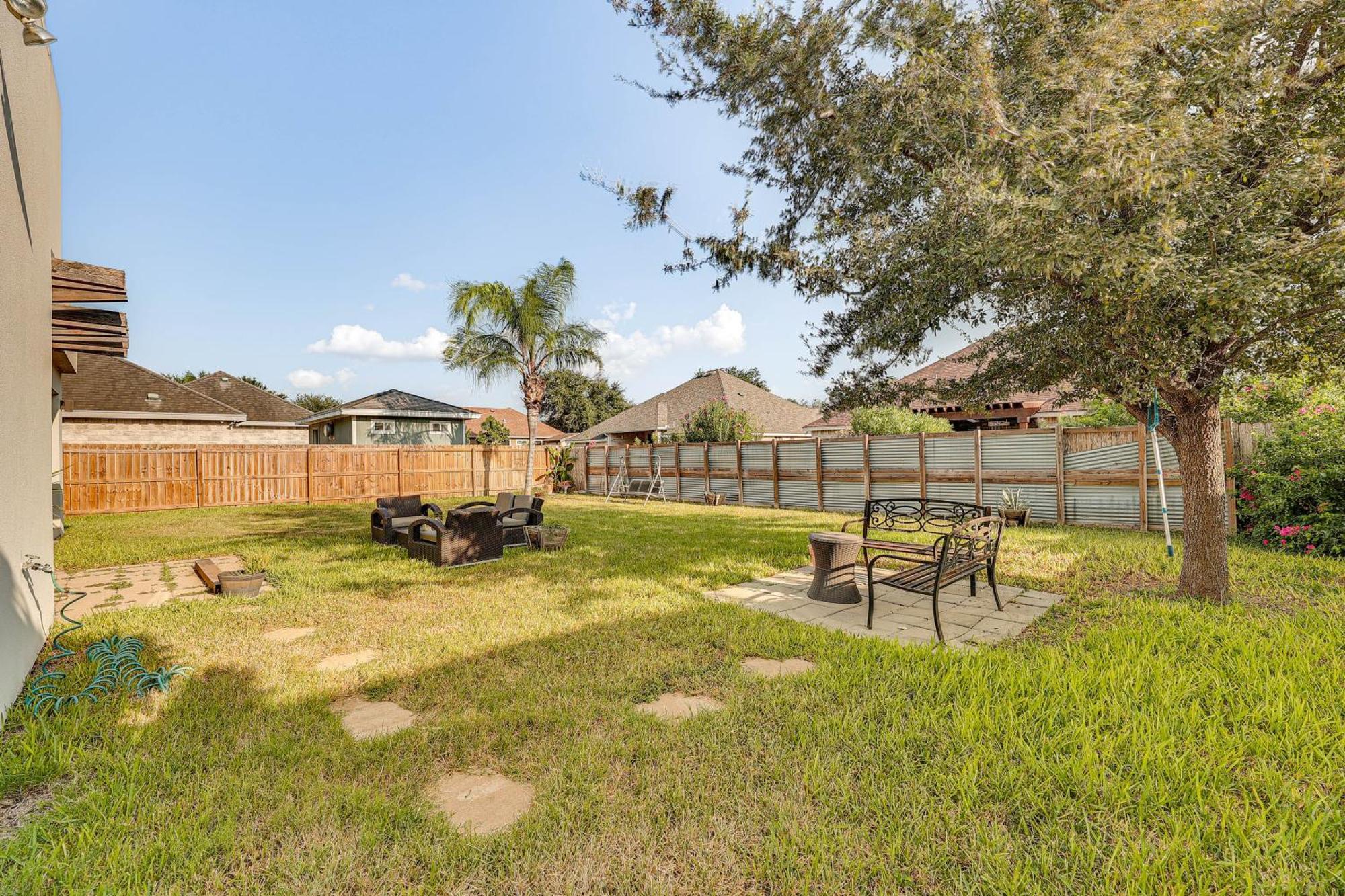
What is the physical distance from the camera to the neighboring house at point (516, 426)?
141 feet

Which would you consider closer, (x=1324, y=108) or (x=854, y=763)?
(x=854, y=763)

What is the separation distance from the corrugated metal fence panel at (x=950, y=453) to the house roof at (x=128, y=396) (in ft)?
74.0

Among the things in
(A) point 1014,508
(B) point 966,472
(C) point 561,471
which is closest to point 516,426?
(C) point 561,471

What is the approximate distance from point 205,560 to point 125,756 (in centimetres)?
571

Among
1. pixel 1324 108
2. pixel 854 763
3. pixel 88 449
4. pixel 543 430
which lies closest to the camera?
pixel 854 763

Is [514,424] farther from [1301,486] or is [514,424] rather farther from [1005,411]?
[1301,486]

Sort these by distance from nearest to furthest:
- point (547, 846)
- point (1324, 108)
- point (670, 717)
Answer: point (547, 846)
point (670, 717)
point (1324, 108)

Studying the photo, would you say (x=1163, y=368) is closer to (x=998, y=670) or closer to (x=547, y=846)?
→ (x=998, y=670)

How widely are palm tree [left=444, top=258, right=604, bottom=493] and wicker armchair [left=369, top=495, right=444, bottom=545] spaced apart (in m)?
7.92

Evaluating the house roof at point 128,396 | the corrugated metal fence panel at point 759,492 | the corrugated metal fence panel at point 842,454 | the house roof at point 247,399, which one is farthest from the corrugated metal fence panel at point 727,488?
the house roof at point 247,399

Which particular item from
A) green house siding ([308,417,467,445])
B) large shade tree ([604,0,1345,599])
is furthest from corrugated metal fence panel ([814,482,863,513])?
green house siding ([308,417,467,445])

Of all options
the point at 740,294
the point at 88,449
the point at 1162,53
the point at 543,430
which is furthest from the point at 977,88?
the point at 543,430

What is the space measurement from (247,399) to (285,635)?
26909 mm

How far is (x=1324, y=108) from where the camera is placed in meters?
3.94
